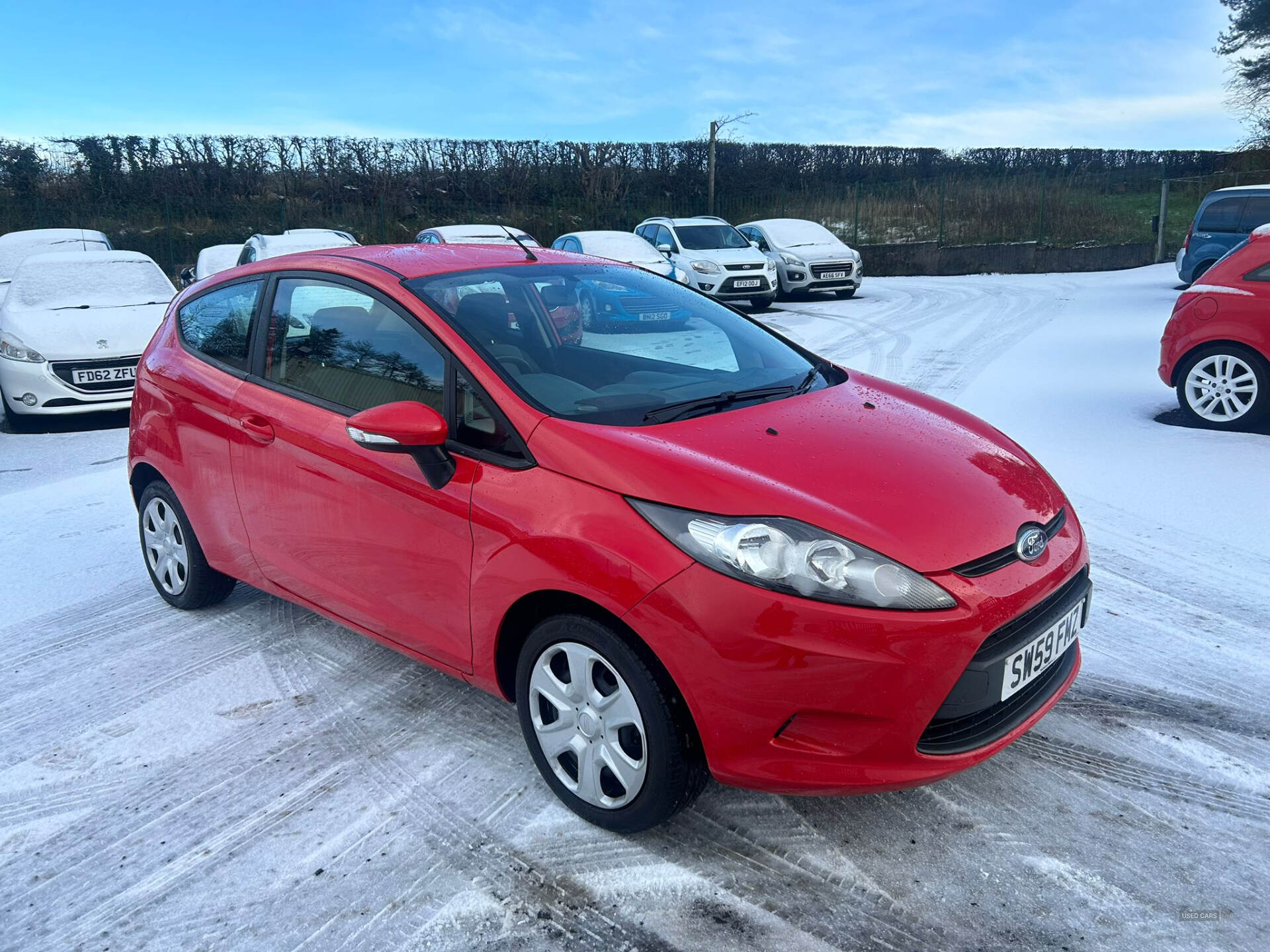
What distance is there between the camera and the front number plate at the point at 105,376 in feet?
28.9

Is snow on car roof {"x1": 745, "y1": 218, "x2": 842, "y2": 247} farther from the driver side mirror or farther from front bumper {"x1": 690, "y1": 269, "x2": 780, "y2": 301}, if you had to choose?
the driver side mirror

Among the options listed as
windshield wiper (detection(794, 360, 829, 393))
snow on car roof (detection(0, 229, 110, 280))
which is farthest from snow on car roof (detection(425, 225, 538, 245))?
windshield wiper (detection(794, 360, 829, 393))

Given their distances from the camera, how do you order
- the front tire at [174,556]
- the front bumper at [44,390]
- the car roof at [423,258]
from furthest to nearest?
the front bumper at [44,390] < the front tire at [174,556] < the car roof at [423,258]

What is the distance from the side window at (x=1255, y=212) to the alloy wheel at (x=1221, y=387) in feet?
27.0

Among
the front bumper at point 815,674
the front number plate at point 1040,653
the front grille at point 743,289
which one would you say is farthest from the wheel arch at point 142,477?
the front grille at point 743,289

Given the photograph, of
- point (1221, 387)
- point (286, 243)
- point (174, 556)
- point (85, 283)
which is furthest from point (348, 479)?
point (286, 243)

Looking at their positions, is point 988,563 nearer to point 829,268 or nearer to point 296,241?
point 296,241

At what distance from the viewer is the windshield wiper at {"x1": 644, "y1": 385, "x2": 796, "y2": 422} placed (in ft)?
10.00

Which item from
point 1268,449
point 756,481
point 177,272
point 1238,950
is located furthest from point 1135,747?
point 177,272

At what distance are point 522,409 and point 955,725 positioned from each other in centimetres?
150

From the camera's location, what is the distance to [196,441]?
13.5 ft

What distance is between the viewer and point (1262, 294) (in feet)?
23.4

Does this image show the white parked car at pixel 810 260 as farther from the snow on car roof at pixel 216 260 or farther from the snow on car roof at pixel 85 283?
the snow on car roof at pixel 85 283

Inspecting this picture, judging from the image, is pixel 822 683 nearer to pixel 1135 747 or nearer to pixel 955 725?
pixel 955 725
